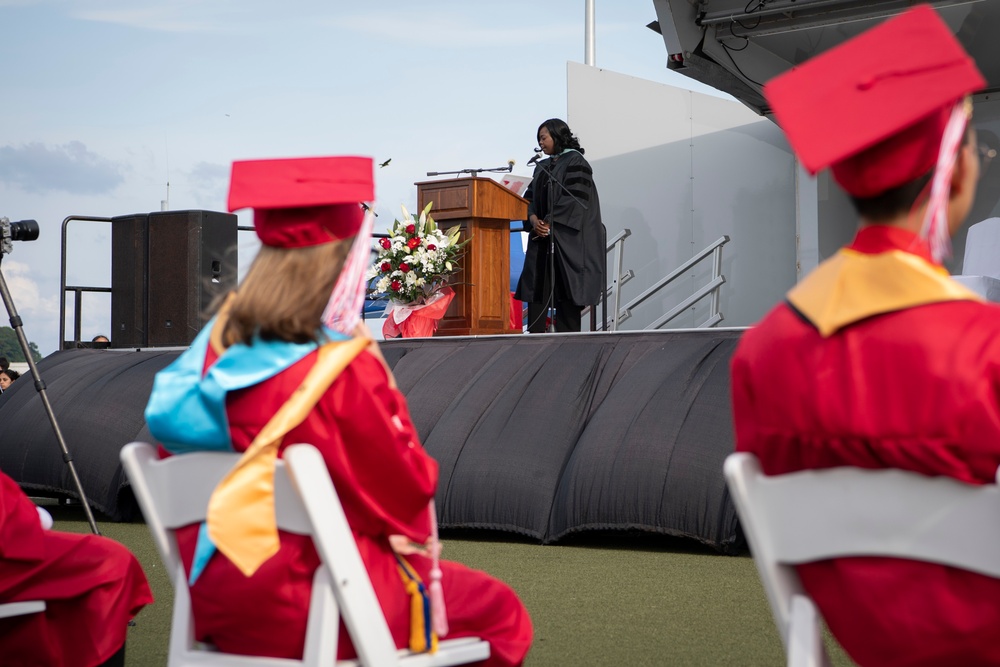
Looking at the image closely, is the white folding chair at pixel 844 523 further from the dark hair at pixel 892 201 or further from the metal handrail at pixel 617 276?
the metal handrail at pixel 617 276

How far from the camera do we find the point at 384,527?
179 cm

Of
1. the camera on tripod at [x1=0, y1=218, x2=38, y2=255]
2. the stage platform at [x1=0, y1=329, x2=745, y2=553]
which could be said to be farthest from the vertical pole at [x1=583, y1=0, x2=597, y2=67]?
the camera on tripod at [x1=0, y1=218, x2=38, y2=255]

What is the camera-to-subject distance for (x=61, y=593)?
7.56 feet

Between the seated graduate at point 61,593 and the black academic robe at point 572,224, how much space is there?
530 centimetres

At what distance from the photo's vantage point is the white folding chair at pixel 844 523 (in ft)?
4.11

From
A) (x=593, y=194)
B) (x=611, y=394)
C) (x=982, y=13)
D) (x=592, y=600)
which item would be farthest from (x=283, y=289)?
(x=982, y=13)

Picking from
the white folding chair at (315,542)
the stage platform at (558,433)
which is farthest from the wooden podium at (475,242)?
the white folding chair at (315,542)

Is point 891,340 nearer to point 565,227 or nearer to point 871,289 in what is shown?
point 871,289

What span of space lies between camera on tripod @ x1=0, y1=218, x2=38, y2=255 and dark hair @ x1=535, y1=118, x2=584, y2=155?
412 cm

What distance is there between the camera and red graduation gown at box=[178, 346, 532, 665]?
67.4 inches

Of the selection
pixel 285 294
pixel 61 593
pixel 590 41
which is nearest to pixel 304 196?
pixel 285 294

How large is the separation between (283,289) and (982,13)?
669 cm

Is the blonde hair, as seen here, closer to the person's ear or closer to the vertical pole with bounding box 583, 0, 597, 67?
the person's ear

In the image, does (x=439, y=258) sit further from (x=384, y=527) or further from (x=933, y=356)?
A: (x=933, y=356)
